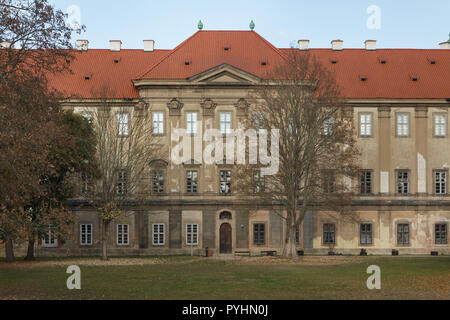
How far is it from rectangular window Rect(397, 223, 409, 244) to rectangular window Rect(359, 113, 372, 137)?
801cm

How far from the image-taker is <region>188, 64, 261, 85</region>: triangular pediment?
54188 millimetres

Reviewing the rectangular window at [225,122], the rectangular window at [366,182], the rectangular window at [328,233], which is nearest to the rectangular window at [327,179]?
the rectangular window at [328,233]

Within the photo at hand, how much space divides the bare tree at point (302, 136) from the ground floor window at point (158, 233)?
35.7 feet

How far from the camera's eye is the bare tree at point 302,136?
1753 inches

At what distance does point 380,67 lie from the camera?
60.0 metres

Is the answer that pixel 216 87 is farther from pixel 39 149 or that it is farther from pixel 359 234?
pixel 39 149

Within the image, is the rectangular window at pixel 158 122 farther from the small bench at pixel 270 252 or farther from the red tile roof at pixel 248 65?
the small bench at pixel 270 252

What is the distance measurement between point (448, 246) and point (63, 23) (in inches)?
1635

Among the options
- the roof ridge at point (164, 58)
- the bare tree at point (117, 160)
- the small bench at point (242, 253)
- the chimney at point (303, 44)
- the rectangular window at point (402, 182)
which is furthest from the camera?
the chimney at point (303, 44)

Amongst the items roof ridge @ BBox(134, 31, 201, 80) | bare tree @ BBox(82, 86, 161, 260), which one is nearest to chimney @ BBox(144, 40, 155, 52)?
roof ridge @ BBox(134, 31, 201, 80)

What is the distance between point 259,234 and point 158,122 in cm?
1211

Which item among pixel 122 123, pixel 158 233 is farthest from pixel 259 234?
pixel 122 123

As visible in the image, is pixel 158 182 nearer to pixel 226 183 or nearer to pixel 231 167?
pixel 226 183

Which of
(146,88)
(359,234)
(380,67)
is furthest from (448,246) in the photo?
(146,88)
